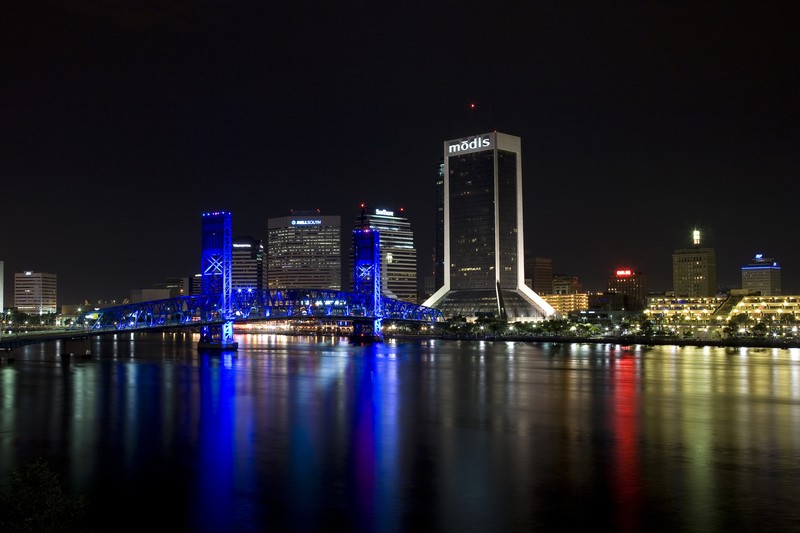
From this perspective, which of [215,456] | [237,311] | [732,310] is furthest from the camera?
[732,310]

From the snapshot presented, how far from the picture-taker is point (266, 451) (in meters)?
32.5

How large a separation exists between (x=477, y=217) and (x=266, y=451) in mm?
124331

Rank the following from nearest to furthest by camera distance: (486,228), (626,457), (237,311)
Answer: (626,457) → (237,311) → (486,228)

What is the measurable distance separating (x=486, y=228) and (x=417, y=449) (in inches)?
4807

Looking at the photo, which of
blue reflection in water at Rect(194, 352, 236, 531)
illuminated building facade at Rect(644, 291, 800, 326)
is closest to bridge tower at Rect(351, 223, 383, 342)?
illuminated building facade at Rect(644, 291, 800, 326)

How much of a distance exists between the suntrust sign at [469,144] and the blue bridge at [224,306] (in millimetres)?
29687

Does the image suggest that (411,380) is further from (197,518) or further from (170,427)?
(197,518)

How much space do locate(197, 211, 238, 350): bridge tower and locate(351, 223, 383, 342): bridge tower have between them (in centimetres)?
3190

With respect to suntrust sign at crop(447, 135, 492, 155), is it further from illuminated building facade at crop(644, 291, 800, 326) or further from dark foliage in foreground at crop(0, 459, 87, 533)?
dark foliage in foreground at crop(0, 459, 87, 533)

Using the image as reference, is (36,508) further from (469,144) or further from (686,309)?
(686,309)

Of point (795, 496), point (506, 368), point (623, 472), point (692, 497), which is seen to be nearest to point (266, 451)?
point (623, 472)

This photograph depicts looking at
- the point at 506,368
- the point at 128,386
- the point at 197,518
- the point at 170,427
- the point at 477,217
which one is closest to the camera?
the point at 197,518

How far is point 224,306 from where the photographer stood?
97750mm

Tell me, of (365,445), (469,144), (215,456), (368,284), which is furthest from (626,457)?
(469,144)
